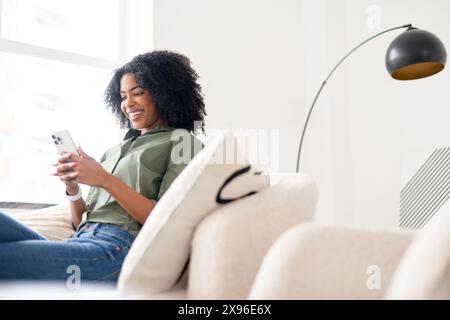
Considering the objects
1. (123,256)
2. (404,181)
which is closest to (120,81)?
(123,256)

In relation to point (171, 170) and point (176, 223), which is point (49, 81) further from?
point (176, 223)

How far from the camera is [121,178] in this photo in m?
1.37

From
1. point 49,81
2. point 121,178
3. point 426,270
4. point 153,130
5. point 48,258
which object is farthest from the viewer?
point 49,81

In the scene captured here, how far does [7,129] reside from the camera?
105 inches

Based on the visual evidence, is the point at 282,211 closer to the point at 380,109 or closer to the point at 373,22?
the point at 380,109

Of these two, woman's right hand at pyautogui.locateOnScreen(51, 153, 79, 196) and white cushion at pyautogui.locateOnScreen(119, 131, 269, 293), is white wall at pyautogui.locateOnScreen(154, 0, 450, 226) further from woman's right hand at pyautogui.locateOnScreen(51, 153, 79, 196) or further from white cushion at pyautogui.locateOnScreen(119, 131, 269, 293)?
white cushion at pyautogui.locateOnScreen(119, 131, 269, 293)

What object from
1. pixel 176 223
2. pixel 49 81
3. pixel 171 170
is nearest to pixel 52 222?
pixel 171 170

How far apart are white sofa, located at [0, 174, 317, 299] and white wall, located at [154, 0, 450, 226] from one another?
208 cm

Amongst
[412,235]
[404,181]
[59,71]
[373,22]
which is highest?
[373,22]

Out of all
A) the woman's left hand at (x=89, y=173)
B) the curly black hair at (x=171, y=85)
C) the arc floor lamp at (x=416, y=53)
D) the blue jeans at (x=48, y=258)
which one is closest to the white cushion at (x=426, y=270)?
the blue jeans at (x=48, y=258)

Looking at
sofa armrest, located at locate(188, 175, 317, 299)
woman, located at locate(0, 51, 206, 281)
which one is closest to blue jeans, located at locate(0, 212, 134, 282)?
woman, located at locate(0, 51, 206, 281)

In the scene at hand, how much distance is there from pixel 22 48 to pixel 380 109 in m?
2.09

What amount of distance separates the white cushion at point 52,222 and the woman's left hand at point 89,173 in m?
0.34

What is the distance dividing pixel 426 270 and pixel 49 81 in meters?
2.58
